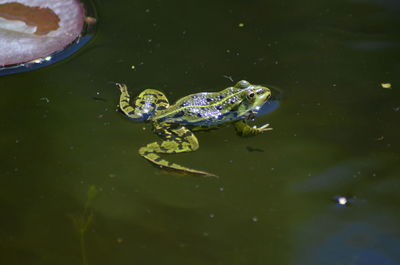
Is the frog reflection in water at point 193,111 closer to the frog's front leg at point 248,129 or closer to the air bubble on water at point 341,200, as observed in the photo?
the frog's front leg at point 248,129

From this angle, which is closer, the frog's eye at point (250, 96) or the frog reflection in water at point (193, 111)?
the frog reflection in water at point (193, 111)

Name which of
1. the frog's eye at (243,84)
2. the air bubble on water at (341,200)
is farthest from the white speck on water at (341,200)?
the frog's eye at (243,84)

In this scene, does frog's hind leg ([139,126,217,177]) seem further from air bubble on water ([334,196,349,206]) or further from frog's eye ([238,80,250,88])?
air bubble on water ([334,196,349,206])

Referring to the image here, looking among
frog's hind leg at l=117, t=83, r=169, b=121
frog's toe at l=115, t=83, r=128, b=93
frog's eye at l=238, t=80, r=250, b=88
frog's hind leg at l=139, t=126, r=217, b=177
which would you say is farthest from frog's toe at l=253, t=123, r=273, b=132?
frog's toe at l=115, t=83, r=128, b=93

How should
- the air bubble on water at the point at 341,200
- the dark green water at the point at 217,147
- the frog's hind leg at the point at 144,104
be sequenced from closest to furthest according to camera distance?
the dark green water at the point at 217,147 → the air bubble on water at the point at 341,200 → the frog's hind leg at the point at 144,104

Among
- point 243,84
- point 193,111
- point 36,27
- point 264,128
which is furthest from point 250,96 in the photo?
point 36,27

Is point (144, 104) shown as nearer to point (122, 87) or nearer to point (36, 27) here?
point (122, 87)
